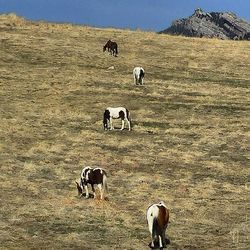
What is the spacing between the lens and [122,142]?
104 ft

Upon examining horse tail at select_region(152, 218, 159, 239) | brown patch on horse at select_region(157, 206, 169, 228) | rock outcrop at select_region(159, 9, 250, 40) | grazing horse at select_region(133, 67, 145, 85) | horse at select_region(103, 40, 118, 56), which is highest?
rock outcrop at select_region(159, 9, 250, 40)

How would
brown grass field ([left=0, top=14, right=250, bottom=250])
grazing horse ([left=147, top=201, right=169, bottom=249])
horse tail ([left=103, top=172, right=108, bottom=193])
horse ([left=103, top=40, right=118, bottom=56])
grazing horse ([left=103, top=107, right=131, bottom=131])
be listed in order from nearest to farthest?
grazing horse ([left=147, top=201, right=169, bottom=249]), brown grass field ([left=0, top=14, right=250, bottom=250]), horse tail ([left=103, top=172, right=108, bottom=193]), grazing horse ([left=103, top=107, right=131, bottom=131]), horse ([left=103, top=40, right=118, bottom=56])

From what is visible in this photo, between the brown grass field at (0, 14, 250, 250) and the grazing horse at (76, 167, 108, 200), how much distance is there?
0.56 meters

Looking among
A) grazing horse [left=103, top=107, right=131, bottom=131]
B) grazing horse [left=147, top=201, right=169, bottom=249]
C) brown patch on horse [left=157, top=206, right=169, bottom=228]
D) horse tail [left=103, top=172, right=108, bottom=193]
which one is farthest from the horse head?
brown patch on horse [left=157, top=206, right=169, bottom=228]

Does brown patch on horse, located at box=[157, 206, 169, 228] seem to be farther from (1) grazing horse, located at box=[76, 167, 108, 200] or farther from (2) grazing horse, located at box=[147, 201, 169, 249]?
(1) grazing horse, located at box=[76, 167, 108, 200]

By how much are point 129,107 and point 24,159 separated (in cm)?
1302

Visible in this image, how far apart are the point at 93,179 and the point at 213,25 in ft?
268

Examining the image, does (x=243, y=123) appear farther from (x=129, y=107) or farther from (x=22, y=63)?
(x=22, y=63)

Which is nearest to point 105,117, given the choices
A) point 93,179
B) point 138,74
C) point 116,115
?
point 116,115

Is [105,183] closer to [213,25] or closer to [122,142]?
[122,142]

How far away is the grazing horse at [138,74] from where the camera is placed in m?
46.1

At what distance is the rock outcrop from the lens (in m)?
97.3

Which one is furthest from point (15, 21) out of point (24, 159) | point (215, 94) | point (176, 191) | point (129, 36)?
point (176, 191)

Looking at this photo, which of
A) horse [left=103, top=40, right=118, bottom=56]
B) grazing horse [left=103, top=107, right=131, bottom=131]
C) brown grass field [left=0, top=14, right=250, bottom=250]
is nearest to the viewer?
brown grass field [left=0, top=14, right=250, bottom=250]
